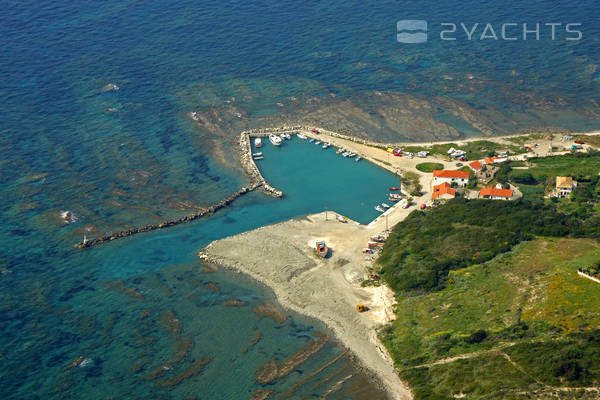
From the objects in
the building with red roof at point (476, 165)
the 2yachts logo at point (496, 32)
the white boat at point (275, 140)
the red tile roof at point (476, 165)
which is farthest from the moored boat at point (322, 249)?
the 2yachts logo at point (496, 32)

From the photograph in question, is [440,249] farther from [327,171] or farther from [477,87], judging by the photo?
[477,87]

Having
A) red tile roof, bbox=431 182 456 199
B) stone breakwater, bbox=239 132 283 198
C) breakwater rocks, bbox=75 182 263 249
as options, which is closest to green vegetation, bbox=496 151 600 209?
red tile roof, bbox=431 182 456 199

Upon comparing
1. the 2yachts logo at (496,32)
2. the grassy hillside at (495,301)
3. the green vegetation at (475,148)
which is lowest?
the grassy hillside at (495,301)

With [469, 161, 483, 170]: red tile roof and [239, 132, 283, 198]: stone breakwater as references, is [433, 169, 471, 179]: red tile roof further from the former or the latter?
[239, 132, 283, 198]: stone breakwater

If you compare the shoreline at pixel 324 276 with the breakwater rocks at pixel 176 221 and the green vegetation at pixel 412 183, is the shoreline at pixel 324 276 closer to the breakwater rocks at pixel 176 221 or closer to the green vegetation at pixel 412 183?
the breakwater rocks at pixel 176 221

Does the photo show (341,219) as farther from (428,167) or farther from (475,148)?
(475,148)
